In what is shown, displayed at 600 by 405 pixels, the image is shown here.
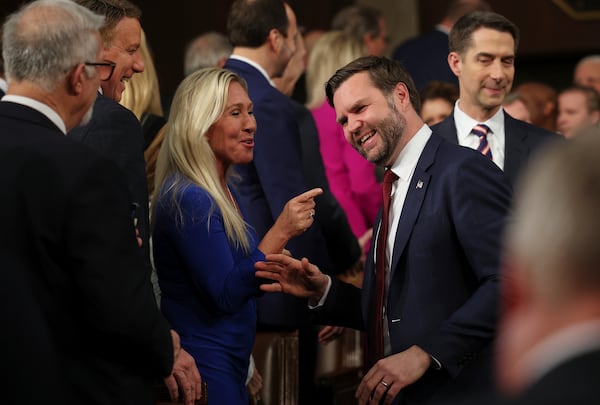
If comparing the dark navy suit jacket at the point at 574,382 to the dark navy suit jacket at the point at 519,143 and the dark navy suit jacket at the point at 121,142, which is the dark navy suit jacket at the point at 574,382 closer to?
the dark navy suit jacket at the point at 121,142

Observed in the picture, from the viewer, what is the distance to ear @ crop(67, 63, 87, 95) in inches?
101

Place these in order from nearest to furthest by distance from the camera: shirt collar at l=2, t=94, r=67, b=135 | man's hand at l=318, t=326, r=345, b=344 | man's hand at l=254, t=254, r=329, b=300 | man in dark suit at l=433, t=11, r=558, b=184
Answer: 1. shirt collar at l=2, t=94, r=67, b=135
2. man's hand at l=254, t=254, r=329, b=300
3. man's hand at l=318, t=326, r=345, b=344
4. man in dark suit at l=433, t=11, r=558, b=184

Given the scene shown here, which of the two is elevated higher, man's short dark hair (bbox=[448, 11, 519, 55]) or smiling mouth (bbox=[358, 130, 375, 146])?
man's short dark hair (bbox=[448, 11, 519, 55])

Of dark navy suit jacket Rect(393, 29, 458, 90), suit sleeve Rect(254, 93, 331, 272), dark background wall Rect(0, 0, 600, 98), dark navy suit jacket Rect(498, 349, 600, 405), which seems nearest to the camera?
dark navy suit jacket Rect(498, 349, 600, 405)

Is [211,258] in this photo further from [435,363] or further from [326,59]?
[326,59]

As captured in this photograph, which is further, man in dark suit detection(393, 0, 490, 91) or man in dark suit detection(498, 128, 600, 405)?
man in dark suit detection(393, 0, 490, 91)

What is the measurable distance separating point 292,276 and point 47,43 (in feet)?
3.83

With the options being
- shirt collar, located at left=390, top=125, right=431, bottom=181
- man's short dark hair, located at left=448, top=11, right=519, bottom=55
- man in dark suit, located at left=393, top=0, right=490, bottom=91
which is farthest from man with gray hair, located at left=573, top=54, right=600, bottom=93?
shirt collar, located at left=390, top=125, right=431, bottom=181

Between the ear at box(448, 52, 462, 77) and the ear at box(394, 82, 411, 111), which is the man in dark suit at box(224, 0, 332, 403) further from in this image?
the ear at box(394, 82, 411, 111)

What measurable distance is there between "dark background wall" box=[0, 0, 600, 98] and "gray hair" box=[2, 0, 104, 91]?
17.1 feet

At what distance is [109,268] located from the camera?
2.43 m

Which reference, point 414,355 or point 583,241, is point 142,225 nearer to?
point 414,355

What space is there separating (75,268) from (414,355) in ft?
3.44

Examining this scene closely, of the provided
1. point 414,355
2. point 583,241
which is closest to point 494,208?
point 414,355
